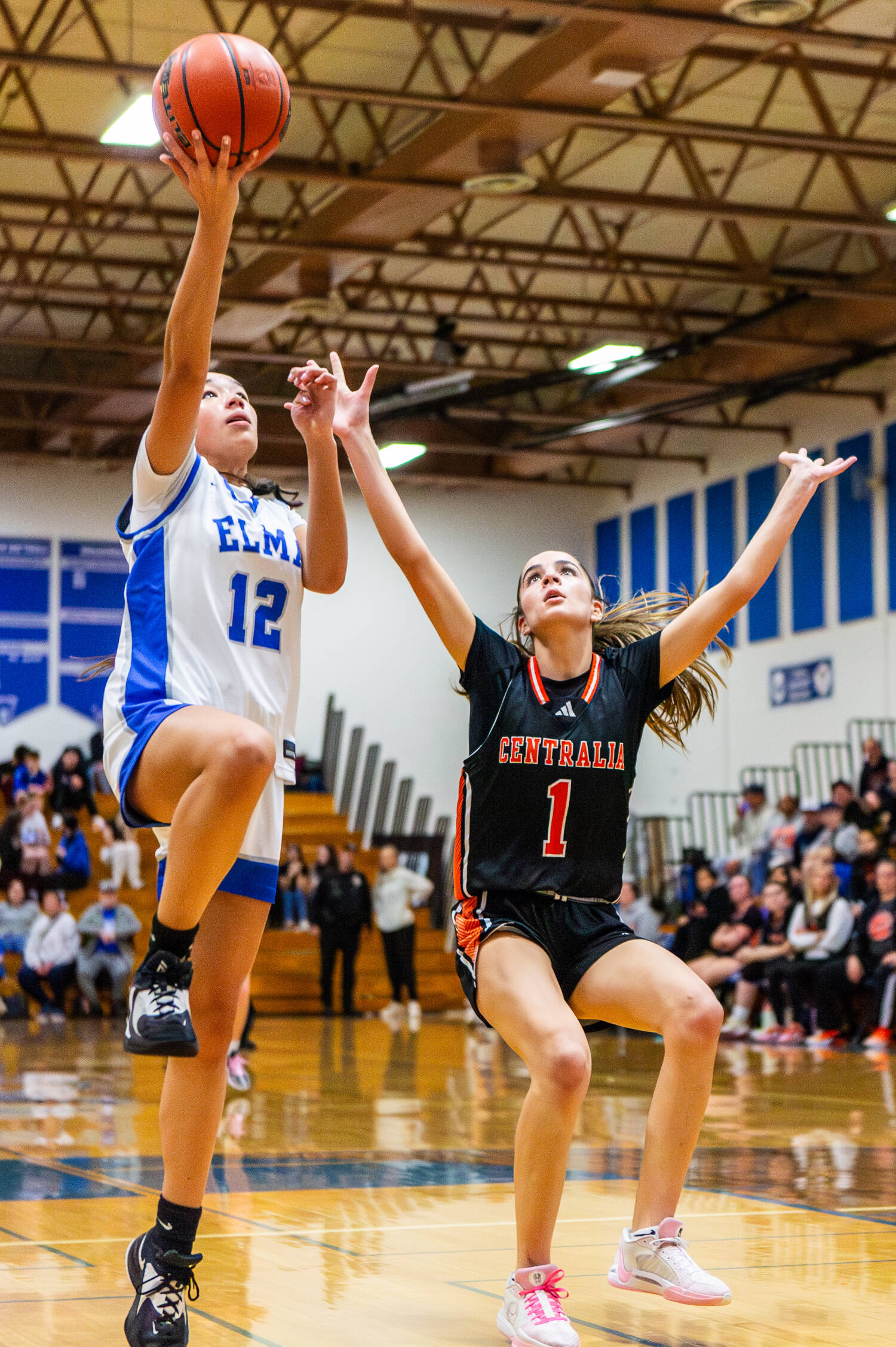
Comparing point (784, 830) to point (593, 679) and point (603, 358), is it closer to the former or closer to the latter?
point (603, 358)

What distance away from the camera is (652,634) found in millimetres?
4395

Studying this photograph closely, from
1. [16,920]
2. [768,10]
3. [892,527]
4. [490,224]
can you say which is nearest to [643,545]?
[892,527]

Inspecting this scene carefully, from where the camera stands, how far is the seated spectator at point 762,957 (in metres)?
14.3

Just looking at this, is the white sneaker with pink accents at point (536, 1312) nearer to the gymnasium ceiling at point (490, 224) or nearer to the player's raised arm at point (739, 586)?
the player's raised arm at point (739, 586)

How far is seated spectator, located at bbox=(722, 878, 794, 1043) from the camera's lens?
46.8ft

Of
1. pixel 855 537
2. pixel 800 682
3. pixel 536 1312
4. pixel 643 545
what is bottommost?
pixel 536 1312

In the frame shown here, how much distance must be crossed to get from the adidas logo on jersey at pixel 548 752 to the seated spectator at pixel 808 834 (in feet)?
41.1

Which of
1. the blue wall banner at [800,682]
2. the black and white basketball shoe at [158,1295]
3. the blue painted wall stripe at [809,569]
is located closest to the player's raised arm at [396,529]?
the black and white basketball shoe at [158,1295]

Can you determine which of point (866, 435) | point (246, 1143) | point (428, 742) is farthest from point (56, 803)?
point (246, 1143)

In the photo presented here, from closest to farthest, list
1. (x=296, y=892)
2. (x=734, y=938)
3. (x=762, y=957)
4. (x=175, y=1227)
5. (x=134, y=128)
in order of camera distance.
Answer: (x=175, y=1227), (x=134, y=128), (x=762, y=957), (x=734, y=938), (x=296, y=892)

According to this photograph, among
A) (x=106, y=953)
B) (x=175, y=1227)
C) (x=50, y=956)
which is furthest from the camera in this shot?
(x=106, y=953)

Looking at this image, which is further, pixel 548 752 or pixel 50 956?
pixel 50 956

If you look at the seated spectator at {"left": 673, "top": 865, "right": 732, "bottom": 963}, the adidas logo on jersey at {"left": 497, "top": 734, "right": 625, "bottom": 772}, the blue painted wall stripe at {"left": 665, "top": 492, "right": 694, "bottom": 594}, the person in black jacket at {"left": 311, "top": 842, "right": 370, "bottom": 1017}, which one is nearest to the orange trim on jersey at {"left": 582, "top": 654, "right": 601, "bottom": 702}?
the adidas logo on jersey at {"left": 497, "top": 734, "right": 625, "bottom": 772}

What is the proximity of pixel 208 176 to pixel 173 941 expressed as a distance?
1.43 m
